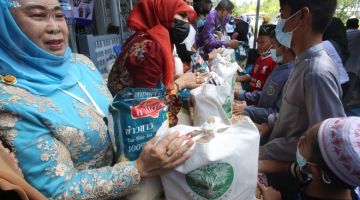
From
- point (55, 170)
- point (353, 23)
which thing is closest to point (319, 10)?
point (55, 170)

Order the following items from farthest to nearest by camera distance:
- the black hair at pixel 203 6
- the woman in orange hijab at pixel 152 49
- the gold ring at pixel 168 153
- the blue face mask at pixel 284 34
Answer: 1. the black hair at pixel 203 6
2. the woman in orange hijab at pixel 152 49
3. the blue face mask at pixel 284 34
4. the gold ring at pixel 168 153

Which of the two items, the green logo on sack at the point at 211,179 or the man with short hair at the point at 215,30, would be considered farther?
the man with short hair at the point at 215,30

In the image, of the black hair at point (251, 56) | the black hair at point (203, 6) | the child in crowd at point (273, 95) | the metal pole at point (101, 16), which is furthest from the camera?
the metal pole at point (101, 16)

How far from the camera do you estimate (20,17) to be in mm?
1123

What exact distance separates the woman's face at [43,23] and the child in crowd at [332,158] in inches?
47.8

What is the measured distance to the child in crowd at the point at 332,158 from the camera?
0.99m

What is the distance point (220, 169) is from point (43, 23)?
0.98 metres

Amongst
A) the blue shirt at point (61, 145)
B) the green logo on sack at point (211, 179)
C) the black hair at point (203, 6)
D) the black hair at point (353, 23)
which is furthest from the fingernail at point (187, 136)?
the black hair at point (353, 23)

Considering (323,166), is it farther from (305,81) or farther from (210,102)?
(210,102)

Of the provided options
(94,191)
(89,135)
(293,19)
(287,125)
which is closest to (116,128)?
(89,135)

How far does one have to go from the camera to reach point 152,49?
5.82 ft

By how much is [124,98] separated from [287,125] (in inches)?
38.6

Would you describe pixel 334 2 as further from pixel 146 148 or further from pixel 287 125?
pixel 146 148

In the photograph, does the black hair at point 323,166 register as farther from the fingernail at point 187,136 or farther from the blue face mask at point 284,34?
the blue face mask at point 284,34
